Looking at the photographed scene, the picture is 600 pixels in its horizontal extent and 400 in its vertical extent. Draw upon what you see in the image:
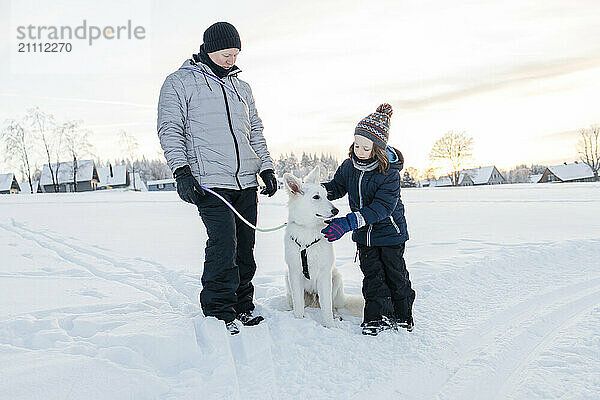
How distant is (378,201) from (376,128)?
0.67m

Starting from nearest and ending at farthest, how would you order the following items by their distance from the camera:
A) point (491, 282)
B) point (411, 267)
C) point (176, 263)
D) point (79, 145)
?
point (491, 282) → point (411, 267) → point (176, 263) → point (79, 145)

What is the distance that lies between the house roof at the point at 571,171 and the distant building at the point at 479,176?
7.81 m

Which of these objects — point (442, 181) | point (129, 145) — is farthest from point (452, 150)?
point (129, 145)

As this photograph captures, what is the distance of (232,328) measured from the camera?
148 inches

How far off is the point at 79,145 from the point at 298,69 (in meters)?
46.2

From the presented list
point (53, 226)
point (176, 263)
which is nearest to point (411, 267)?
point (176, 263)

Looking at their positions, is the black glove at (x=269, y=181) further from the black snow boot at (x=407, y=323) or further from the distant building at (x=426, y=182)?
the distant building at (x=426, y=182)

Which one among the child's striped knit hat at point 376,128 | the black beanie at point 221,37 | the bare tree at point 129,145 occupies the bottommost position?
the child's striped knit hat at point 376,128

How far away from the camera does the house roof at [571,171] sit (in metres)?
58.8

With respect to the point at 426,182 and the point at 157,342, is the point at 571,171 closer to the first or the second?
the point at 426,182

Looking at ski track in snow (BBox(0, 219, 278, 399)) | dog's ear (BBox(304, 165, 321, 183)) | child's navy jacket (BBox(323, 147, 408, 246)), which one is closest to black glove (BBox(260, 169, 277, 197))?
dog's ear (BBox(304, 165, 321, 183))

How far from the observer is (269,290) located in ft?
17.7

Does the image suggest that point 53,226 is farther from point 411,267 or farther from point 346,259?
point 411,267

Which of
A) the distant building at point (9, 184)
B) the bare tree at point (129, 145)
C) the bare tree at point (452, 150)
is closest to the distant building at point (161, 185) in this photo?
the bare tree at point (129, 145)
